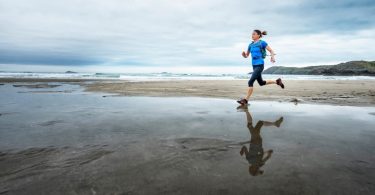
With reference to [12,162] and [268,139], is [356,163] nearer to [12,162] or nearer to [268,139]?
[268,139]

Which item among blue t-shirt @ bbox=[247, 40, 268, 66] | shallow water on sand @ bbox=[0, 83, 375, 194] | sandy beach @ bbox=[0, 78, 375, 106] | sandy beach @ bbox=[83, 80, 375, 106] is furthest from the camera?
sandy beach @ bbox=[0, 78, 375, 106]

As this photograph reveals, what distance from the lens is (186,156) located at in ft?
9.87

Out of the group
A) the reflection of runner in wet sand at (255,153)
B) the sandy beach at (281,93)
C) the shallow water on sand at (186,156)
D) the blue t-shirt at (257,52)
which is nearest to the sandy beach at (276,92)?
the sandy beach at (281,93)

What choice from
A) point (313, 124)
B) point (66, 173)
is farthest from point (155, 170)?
point (313, 124)

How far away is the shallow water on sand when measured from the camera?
7.49 feet

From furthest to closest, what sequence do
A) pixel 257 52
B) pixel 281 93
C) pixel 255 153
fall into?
pixel 281 93
pixel 257 52
pixel 255 153

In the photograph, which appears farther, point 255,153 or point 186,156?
point 255,153

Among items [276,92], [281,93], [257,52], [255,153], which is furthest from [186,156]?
[276,92]

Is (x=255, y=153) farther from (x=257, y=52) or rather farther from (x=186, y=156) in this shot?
(x=257, y=52)

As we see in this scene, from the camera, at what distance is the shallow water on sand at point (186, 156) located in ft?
7.49

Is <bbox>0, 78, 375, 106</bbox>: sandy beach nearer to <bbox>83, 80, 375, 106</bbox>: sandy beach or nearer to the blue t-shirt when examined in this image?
<bbox>83, 80, 375, 106</bbox>: sandy beach

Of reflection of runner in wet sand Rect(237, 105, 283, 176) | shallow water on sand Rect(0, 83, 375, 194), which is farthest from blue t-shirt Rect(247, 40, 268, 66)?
reflection of runner in wet sand Rect(237, 105, 283, 176)

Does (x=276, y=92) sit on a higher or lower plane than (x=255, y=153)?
higher

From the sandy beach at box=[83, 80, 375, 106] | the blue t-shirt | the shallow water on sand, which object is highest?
the blue t-shirt
